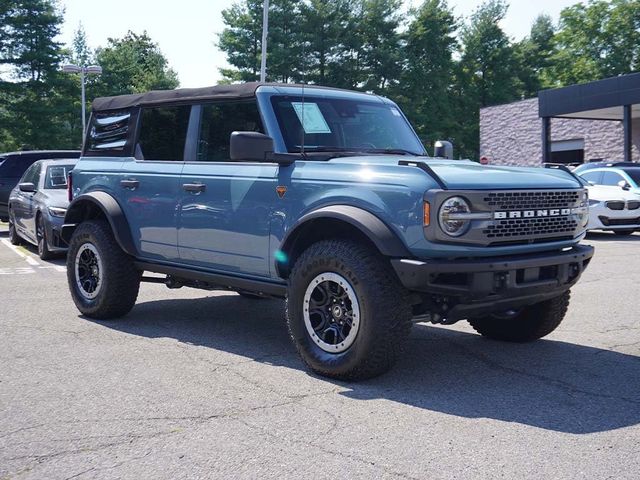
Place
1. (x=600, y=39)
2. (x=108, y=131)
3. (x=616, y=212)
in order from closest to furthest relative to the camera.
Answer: (x=108, y=131) < (x=616, y=212) < (x=600, y=39)

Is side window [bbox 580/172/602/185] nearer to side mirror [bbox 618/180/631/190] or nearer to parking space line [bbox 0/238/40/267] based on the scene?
side mirror [bbox 618/180/631/190]

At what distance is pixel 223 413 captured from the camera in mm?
4281

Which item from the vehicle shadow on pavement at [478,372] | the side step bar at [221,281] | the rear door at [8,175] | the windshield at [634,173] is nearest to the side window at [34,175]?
the rear door at [8,175]

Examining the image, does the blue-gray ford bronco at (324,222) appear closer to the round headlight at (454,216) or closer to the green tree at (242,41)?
the round headlight at (454,216)

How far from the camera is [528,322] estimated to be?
19.6ft

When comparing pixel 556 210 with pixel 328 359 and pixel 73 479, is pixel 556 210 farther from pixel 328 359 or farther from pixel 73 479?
Result: pixel 73 479

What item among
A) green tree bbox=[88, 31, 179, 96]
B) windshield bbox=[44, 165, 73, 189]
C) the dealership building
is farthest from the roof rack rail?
green tree bbox=[88, 31, 179, 96]

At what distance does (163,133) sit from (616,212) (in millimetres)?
12763

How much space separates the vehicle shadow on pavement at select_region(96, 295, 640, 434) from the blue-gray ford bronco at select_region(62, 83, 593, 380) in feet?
0.84

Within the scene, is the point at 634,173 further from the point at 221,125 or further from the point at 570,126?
the point at 570,126

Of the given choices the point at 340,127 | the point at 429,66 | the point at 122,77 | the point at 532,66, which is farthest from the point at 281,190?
the point at 532,66

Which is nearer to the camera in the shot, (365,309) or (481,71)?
(365,309)

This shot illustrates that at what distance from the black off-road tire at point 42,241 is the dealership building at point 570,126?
16.1 m

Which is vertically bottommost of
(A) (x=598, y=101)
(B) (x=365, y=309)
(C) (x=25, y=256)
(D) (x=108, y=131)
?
(C) (x=25, y=256)
